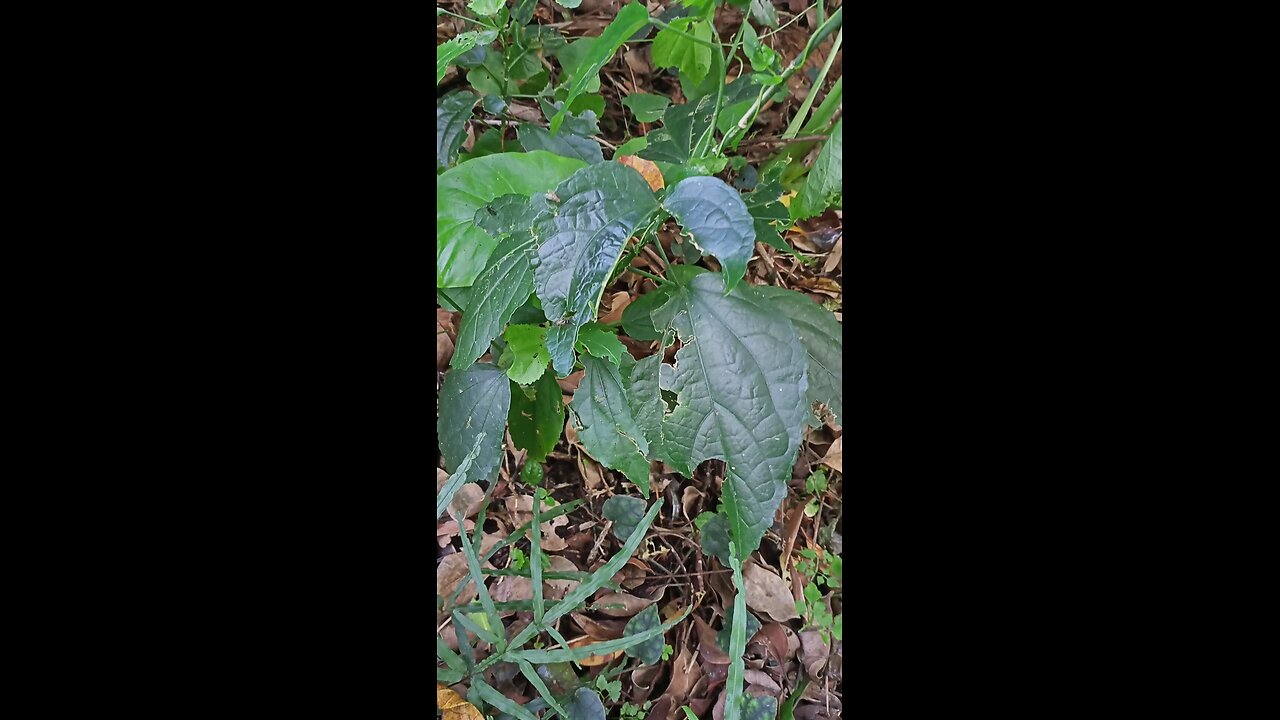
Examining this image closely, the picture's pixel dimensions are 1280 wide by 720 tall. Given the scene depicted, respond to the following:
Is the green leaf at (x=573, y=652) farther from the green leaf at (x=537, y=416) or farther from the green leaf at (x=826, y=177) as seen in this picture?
the green leaf at (x=826, y=177)

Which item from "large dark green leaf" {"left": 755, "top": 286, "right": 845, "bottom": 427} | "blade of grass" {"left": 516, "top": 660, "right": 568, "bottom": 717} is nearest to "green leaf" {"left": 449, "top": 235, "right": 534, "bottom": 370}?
"large dark green leaf" {"left": 755, "top": 286, "right": 845, "bottom": 427}

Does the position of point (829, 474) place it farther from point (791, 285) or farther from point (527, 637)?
point (527, 637)

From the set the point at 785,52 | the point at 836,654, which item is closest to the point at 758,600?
the point at 836,654

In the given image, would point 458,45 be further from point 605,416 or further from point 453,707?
point 453,707

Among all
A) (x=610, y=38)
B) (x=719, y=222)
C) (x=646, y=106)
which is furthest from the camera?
(x=646, y=106)

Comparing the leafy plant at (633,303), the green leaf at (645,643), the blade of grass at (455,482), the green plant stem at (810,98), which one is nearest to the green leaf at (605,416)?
the leafy plant at (633,303)

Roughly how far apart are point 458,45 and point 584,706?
0.68 metres

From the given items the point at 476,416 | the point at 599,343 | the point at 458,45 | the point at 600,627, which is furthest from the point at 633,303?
the point at 600,627

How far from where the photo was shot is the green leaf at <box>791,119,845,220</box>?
65 cm

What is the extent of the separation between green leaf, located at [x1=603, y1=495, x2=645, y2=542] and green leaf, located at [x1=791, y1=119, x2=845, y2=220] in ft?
1.30

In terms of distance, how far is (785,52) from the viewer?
2.72 feet

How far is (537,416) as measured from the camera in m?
0.81

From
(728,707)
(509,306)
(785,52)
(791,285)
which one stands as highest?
(785,52)

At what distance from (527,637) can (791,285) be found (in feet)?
1.62
